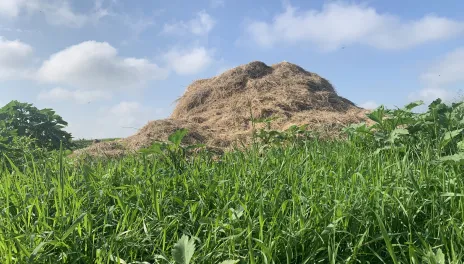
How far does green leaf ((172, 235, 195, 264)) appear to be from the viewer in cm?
168

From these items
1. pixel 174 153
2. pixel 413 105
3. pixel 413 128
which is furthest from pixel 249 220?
pixel 413 105

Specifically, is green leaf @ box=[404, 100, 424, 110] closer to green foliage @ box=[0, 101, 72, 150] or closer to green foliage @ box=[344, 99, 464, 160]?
green foliage @ box=[344, 99, 464, 160]

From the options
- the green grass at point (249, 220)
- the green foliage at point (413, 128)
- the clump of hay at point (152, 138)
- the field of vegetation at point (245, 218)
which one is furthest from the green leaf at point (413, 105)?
the clump of hay at point (152, 138)

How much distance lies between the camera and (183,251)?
1.71 meters

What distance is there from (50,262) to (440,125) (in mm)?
3422

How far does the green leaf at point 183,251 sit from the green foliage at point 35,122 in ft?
20.6

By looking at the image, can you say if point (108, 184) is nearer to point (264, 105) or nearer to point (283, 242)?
point (283, 242)

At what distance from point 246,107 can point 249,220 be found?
21.3ft

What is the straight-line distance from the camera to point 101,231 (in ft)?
7.29

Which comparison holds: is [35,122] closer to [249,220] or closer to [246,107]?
[246,107]

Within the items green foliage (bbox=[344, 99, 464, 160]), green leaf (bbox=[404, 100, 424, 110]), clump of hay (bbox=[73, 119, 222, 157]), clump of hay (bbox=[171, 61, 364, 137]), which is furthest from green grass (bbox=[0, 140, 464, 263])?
clump of hay (bbox=[171, 61, 364, 137])

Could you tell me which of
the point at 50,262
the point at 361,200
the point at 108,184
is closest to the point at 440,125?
the point at 361,200

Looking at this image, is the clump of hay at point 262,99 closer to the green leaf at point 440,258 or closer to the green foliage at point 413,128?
the green foliage at point 413,128

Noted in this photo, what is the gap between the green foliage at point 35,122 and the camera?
24.0ft
